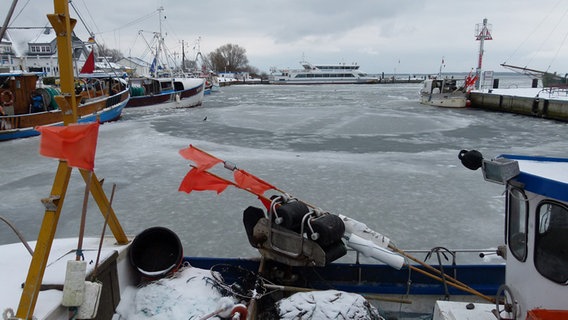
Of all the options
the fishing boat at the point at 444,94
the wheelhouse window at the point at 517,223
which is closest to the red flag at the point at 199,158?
the wheelhouse window at the point at 517,223

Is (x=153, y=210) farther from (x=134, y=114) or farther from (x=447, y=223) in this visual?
(x=134, y=114)

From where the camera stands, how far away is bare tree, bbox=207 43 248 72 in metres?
112

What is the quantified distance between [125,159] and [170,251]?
812 centimetres

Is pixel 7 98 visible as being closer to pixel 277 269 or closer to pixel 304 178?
A: pixel 304 178

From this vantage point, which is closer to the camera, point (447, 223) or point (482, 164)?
point (482, 164)

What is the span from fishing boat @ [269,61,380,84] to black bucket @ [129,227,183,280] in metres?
80.5

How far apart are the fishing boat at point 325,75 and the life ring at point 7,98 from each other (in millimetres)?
69545

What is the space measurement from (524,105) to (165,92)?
23406 millimetres

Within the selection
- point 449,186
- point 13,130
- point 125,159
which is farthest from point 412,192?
point 13,130

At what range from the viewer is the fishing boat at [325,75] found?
83.6m

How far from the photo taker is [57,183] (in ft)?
8.45

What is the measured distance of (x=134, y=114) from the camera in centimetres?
2606

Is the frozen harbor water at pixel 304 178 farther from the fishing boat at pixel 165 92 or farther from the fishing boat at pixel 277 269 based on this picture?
the fishing boat at pixel 165 92

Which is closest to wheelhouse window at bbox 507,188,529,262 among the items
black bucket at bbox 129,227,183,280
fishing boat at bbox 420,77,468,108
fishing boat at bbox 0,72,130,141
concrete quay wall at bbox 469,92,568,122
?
black bucket at bbox 129,227,183,280
